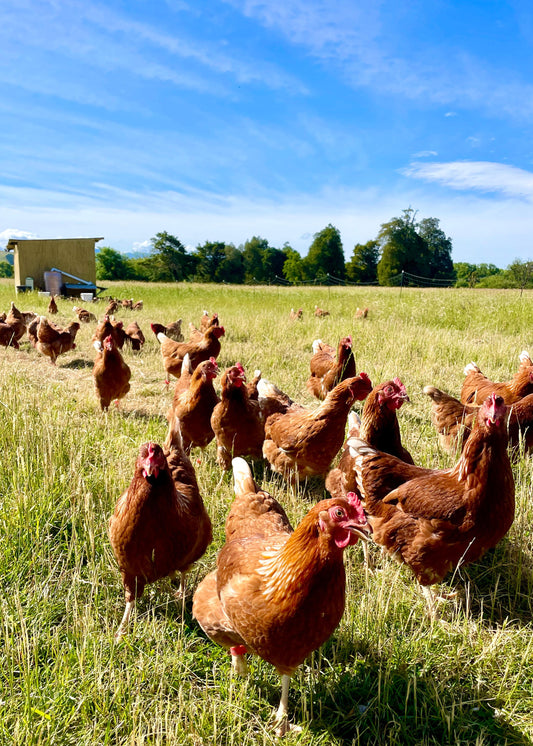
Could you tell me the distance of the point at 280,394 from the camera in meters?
4.59

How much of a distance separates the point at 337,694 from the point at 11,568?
1.80 meters

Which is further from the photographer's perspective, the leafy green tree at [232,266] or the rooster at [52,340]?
the leafy green tree at [232,266]

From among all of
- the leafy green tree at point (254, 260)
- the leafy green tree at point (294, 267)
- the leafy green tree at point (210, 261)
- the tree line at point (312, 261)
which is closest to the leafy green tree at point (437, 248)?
the tree line at point (312, 261)

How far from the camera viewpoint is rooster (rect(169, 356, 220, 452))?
4.36 metres

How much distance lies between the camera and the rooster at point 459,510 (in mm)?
2395

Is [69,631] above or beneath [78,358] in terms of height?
beneath

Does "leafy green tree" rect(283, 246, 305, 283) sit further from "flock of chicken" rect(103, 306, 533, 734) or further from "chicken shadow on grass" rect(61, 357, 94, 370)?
"flock of chicken" rect(103, 306, 533, 734)

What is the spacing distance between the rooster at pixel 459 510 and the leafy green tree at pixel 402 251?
60.2m

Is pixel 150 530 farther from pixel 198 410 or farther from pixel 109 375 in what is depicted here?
pixel 109 375

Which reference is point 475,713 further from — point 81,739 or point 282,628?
point 81,739

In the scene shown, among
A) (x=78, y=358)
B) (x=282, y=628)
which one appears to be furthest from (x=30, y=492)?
(x=78, y=358)

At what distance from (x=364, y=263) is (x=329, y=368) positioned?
65706 mm

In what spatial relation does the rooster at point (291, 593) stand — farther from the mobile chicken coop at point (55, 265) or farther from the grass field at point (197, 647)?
the mobile chicken coop at point (55, 265)

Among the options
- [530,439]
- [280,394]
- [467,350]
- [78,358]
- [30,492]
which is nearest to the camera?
[30,492]
